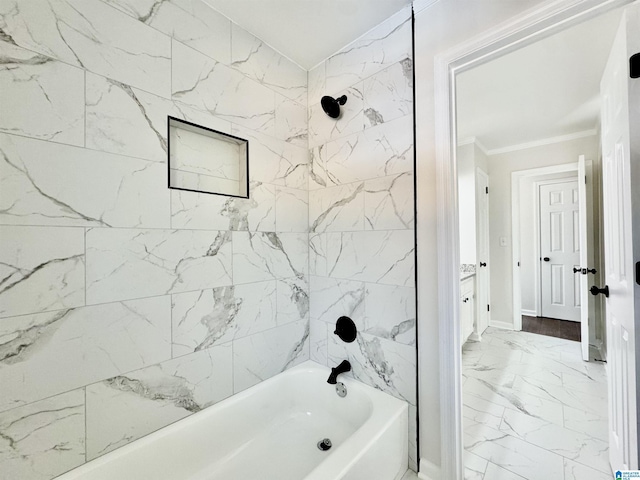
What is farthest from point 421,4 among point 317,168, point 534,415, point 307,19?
point 534,415

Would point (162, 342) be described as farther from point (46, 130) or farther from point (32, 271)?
point (46, 130)

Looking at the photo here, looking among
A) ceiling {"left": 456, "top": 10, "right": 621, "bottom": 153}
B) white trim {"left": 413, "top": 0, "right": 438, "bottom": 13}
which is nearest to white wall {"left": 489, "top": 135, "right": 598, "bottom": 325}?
ceiling {"left": 456, "top": 10, "right": 621, "bottom": 153}

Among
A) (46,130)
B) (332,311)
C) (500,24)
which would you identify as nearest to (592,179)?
(500,24)

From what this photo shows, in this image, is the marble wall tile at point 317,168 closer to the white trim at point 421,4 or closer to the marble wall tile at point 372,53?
the marble wall tile at point 372,53

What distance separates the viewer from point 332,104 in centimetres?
170

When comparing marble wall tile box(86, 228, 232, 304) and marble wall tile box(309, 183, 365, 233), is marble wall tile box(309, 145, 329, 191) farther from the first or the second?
marble wall tile box(86, 228, 232, 304)

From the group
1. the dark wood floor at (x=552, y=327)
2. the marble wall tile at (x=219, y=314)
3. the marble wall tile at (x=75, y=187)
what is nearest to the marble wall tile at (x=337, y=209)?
the marble wall tile at (x=219, y=314)

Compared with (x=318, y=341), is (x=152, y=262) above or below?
above

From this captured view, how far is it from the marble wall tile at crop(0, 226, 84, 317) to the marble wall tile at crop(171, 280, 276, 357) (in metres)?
0.39

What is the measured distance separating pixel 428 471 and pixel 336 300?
3.26 feet

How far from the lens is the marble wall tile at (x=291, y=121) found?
5.87 ft

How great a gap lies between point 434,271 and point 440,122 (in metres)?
0.75

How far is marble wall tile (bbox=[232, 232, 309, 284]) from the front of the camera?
1.55 meters

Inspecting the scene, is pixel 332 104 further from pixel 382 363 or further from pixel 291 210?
pixel 382 363
